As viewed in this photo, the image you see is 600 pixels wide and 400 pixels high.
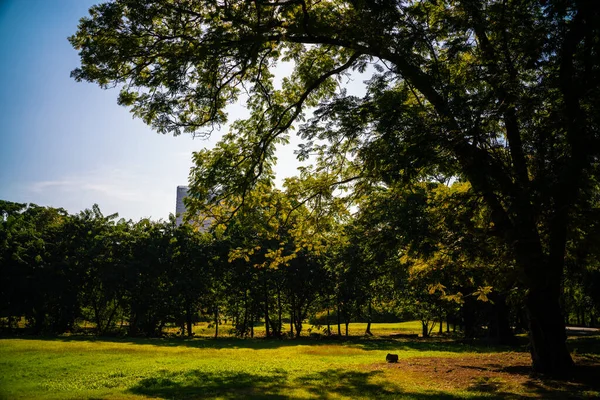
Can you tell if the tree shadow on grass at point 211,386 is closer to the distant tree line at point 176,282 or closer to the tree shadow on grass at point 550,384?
the tree shadow on grass at point 550,384

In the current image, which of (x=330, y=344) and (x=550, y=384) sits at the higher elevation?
(x=550, y=384)

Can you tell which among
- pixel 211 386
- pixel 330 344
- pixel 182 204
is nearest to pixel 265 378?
pixel 211 386

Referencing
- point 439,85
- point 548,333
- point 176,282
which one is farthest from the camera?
point 176,282

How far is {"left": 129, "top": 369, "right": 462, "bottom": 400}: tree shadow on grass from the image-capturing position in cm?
1099

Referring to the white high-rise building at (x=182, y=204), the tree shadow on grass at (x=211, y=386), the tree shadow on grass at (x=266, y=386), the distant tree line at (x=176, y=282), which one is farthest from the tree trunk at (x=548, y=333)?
the distant tree line at (x=176, y=282)

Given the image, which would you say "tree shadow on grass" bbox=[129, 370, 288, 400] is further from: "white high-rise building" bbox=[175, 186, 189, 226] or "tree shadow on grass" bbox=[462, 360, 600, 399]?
"tree shadow on grass" bbox=[462, 360, 600, 399]

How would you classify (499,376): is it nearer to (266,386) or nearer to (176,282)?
(266,386)

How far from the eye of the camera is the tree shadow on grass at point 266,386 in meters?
11.0

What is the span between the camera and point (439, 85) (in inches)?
451

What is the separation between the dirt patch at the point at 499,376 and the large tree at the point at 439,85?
49.4 inches

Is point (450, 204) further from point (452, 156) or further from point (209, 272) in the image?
point (209, 272)

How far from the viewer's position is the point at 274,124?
1580 cm

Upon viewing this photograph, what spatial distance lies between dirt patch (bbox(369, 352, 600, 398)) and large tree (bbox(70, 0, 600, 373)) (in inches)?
49.4

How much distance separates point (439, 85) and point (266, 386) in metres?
10.7
